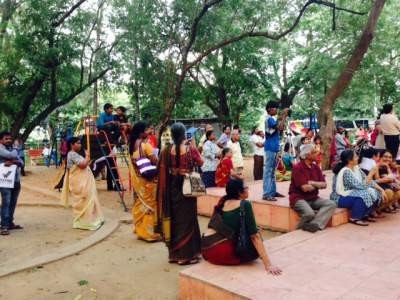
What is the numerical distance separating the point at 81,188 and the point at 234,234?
3612 millimetres

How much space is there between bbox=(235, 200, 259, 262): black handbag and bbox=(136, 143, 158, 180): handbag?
7.05 ft

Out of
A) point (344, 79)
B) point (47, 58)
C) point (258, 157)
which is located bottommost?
point (258, 157)

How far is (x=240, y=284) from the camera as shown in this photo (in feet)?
11.8

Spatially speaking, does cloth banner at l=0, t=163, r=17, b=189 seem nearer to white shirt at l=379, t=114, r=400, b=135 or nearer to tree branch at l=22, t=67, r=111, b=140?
white shirt at l=379, t=114, r=400, b=135

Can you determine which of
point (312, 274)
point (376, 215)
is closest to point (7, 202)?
point (312, 274)

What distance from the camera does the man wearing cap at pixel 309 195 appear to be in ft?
18.0

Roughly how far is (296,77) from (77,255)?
14.4m

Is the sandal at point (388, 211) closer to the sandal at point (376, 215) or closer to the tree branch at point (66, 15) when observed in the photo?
the sandal at point (376, 215)

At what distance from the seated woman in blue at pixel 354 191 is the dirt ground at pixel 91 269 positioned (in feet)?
3.93

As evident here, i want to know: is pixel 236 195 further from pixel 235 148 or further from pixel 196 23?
pixel 196 23

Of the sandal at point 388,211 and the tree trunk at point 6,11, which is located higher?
the tree trunk at point 6,11

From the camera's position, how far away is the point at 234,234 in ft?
13.0

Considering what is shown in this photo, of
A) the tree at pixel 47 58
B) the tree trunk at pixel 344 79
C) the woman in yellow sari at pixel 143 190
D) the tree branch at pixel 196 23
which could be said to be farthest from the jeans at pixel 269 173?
the tree at pixel 47 58

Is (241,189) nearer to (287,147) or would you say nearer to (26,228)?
(26,228)
